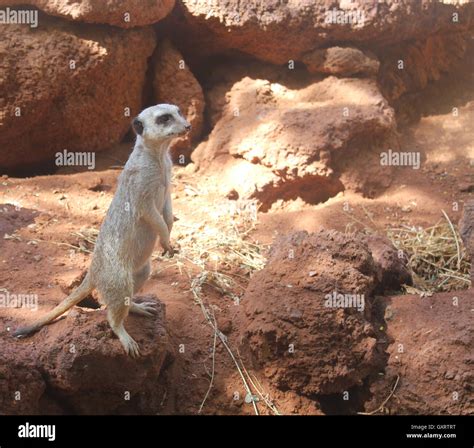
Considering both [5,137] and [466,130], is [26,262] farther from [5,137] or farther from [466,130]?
[466,130]

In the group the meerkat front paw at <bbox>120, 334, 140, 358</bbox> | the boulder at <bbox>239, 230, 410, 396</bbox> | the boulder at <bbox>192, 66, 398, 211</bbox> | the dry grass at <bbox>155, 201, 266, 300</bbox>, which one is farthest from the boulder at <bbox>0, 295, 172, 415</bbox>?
the boulder at <bbox>192, 66, 398, 211</bbox>

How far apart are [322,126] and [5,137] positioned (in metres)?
2.93

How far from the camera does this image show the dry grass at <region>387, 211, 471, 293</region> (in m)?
4.72

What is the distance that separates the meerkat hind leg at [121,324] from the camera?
137 inches

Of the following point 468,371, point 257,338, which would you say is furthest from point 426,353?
point 257,338

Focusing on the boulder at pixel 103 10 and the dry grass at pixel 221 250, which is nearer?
the dry grass at pixel 221 250

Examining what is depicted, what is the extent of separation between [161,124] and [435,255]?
2.53 m

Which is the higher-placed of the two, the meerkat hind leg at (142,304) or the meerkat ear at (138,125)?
A: the meerkat ear at (138,125)

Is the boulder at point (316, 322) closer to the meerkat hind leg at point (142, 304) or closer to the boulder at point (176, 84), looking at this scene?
the meerkat hind leg at point (142, 304)

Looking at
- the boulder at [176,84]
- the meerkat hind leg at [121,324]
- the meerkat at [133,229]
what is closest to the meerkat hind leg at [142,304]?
the meerkat at [133,229]

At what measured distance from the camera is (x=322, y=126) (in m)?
6.20

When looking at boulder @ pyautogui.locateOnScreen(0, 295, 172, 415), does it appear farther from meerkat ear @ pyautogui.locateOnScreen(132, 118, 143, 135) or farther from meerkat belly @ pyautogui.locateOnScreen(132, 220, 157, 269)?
meerkat ear @ pyautogui.locateOnScreen(132, 118, 143, 135)

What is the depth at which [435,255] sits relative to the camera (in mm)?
5055

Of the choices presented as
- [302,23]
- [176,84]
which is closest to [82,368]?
[176,84]
